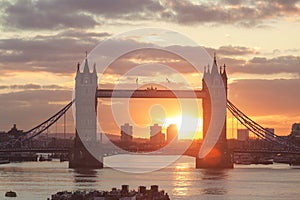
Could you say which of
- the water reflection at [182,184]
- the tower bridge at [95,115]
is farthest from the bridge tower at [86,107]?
A: the water reflection at [182,184]

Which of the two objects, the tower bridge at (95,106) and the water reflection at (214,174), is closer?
the water reflection at (214,174)

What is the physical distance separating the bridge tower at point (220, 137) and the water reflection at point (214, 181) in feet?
21.9

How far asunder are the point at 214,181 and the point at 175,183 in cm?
525

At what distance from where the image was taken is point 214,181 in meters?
118

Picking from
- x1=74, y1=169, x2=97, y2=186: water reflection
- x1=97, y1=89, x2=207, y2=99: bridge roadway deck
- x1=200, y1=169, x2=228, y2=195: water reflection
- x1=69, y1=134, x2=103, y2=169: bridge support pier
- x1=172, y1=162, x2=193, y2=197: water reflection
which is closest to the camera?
x1=172, y1=162, x2=193, y2=197: water reflection

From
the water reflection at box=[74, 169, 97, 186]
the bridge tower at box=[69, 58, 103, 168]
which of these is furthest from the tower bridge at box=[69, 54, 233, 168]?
the water reflection at box=[74, 169, 97, 186]

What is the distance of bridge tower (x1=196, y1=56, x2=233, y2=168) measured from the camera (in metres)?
152

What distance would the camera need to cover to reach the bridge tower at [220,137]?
499 feet

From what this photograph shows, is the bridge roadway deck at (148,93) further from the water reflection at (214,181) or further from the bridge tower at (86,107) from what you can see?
the water reflection at (214,181)

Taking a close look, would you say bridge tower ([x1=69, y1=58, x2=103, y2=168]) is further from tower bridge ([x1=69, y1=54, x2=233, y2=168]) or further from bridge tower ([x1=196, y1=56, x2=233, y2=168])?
bridge tower ([x1=196, y1=56, x2=233, y2=168])

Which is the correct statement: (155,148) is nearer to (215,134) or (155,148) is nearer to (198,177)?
(215,134)

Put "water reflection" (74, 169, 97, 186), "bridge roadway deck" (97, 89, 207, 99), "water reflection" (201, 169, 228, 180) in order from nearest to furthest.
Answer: "water reflection" (74, 169, 97, 186), "water reflection" (201, 169, 228, 180), "bridge roadway deck" (97, 89, 207, 99)

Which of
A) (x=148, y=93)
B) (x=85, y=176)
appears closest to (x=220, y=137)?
(x=148, y=93)

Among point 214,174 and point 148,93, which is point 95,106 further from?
point 214,174
